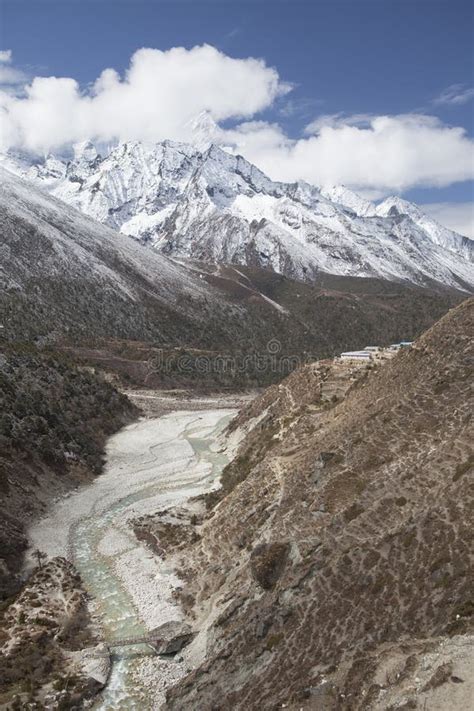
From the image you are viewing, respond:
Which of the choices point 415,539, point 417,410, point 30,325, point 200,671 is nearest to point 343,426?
point 417,410

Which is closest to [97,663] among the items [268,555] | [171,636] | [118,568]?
[171,636]

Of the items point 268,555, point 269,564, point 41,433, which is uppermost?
point 41,433

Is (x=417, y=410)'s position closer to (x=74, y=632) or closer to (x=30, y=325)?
(x=74, y=632)

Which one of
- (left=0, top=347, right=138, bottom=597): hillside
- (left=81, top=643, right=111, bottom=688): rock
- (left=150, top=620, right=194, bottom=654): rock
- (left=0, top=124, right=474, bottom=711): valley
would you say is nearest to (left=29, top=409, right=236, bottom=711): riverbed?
(left=0, top=124, right=474, bottom=711): valley

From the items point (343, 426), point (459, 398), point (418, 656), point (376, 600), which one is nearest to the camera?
point (418, 656)

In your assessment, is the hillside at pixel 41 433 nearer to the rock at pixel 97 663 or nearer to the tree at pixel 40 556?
the tree at pixel 40 556

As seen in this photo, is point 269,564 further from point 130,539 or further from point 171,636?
point 130,539
